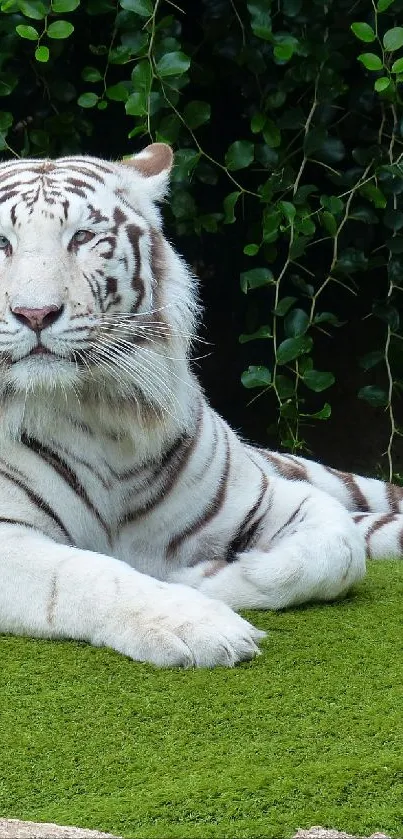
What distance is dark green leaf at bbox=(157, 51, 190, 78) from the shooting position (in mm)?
4070

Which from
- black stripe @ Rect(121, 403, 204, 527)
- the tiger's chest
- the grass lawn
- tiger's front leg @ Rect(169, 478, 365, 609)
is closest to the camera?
the grass lawn

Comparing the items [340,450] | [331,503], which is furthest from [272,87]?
[331,503]

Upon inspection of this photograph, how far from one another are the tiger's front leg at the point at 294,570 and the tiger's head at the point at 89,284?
17.6 inches

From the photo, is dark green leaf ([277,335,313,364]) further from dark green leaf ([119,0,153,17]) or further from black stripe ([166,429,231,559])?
black stripe ([166,429,231,559])

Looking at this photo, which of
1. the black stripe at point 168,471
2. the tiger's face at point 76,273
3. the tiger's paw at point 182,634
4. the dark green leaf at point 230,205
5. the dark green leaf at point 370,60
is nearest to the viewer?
the tiger's paw at point 182,634

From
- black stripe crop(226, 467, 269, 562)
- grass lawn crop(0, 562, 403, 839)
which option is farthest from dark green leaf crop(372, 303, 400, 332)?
grass lawn crop(0, 562, 403, 839)

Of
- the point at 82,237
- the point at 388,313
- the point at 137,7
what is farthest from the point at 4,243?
the point at 388,313

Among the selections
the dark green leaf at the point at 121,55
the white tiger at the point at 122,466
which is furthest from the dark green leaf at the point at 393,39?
the white tiger at the point at 122,466

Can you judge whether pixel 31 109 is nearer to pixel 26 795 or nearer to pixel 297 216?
pixel 297 216

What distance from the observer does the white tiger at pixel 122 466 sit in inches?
95.8

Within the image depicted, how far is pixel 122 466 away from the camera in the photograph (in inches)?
114

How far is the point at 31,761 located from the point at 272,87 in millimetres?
3181

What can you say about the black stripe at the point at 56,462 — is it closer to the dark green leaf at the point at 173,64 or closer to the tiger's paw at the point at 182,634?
the tiger's paw at the point at 182,634

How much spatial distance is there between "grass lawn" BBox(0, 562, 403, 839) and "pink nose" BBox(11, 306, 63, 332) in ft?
2.16
